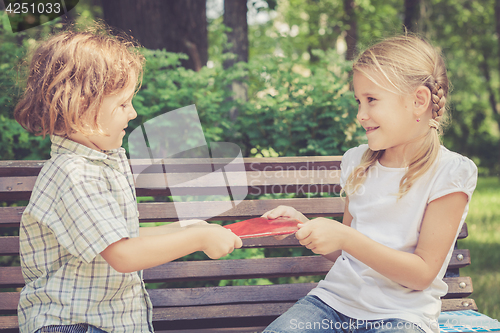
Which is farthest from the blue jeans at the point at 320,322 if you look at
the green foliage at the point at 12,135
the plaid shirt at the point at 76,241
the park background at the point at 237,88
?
the green foliage at the point at 12,135

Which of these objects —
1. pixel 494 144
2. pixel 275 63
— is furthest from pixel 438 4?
pixel 275 63

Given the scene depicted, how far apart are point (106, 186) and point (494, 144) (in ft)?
57.6

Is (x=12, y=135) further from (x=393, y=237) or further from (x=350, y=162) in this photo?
(x=393, y=237)

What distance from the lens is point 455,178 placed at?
161 cm

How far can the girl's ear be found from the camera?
1699 mm

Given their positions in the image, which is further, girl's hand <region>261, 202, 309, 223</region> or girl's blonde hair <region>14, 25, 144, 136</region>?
girl's hand <region>261, 202, 309, 223</region>

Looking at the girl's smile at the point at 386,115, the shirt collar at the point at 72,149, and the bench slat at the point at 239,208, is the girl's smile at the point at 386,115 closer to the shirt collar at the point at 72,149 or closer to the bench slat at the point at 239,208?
the bench slat at the point at 239,208

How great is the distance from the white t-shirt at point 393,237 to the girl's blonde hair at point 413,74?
0.04 meters

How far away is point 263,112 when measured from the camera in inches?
131

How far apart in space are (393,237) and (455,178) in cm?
32

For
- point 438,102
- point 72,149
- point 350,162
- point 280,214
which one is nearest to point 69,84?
point 72,149

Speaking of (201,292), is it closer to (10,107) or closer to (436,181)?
(436,181)

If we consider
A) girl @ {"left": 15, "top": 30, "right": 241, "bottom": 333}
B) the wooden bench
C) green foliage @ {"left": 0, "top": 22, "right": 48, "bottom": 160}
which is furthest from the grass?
green foliage @ {"left": 0, "top": 22, "right": 48, "bottom": 160}

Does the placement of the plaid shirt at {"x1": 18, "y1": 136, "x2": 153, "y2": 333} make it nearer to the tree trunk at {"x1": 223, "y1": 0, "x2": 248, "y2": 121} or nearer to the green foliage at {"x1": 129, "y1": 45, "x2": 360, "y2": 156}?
Result: the green foliage at {"x1": 129, "y1": 45, "x2": 360, "y2": 156}
